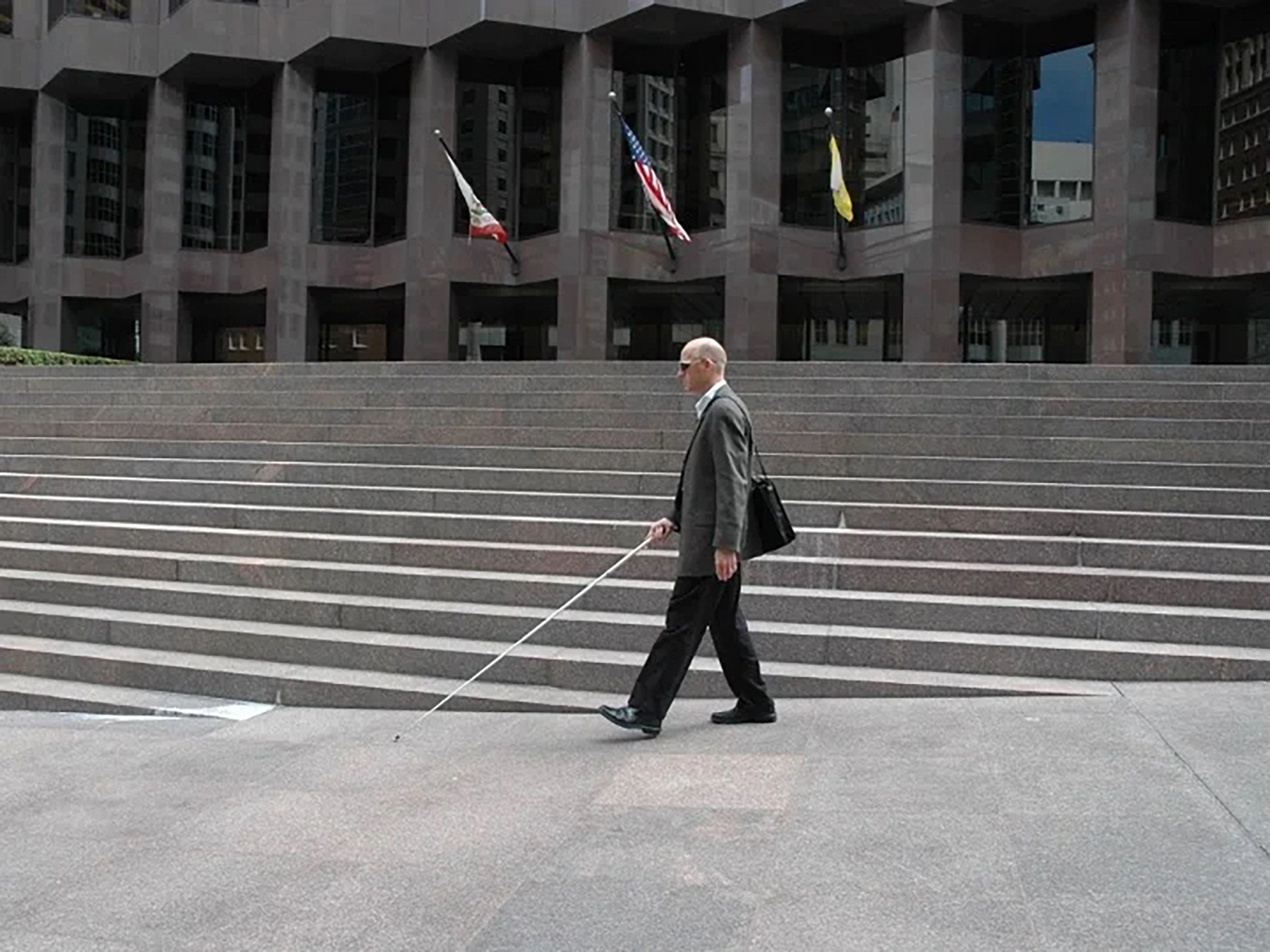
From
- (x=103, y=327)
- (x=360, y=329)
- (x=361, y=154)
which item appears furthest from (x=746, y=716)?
(x=103, y=327)

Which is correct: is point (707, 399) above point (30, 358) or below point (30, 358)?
below

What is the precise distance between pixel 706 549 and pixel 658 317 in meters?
25.3

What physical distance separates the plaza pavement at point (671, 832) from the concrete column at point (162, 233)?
28.8 meters

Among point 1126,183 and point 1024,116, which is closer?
point 1126,183

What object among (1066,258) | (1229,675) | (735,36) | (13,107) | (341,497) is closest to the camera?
(1229,675)

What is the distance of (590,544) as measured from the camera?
8586 millimetres

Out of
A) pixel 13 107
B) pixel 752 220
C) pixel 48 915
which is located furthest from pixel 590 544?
pixel 13 107

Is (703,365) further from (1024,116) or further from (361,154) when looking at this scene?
(361,154)

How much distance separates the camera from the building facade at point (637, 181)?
25922 mm

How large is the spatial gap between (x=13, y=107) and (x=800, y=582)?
3656 cm

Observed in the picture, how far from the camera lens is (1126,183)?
25031mm

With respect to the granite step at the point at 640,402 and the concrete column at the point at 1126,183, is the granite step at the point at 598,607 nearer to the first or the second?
the granite step at the point at 640,402

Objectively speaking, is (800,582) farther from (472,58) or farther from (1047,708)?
(472,58)

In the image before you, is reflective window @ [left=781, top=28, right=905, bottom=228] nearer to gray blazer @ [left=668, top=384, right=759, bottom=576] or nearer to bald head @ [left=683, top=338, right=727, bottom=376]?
bald head @ [left=683, top=338, right=727, bottom=376]
